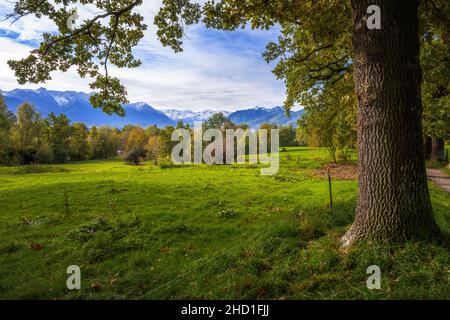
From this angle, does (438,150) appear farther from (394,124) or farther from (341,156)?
(394,124)

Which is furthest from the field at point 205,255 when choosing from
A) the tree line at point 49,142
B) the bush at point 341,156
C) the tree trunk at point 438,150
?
the tree line at point 49,142

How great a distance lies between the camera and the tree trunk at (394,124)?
4.95 metres

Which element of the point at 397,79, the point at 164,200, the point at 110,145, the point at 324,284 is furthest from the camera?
the point at 110,145

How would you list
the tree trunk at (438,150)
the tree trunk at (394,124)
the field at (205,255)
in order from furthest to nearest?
1. the tree trunk at (438,150)
2. the tree trunk at (394,124)
3. the field at (205,255)

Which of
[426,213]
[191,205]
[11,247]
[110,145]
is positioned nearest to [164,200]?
[191,205]

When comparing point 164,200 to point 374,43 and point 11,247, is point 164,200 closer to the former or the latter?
point 11,247

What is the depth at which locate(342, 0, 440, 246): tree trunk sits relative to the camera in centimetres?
495

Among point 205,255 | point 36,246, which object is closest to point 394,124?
point 205,255

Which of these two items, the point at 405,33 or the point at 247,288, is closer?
the point at 247,288

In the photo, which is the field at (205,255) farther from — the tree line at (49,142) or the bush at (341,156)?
the tree line at (49,142)

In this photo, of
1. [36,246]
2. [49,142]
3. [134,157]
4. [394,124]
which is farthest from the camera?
[134,157]

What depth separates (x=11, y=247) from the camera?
891 centimetres

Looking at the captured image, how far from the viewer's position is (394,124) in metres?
4.98
